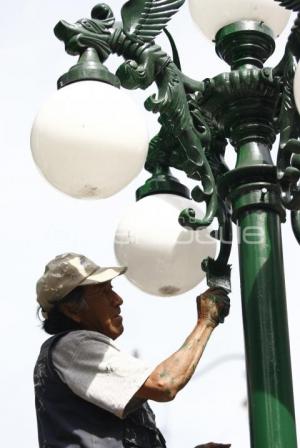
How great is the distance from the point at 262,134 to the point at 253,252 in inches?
21.1

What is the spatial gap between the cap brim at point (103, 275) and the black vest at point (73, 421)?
30 centimetres

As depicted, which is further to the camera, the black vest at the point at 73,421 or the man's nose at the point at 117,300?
the man's nose at the point at 117,300

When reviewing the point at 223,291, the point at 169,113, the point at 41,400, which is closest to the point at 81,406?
the point at 41,400

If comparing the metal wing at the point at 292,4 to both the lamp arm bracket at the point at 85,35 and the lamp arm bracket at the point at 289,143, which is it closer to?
the lamp arm bracket at the point at 289,143

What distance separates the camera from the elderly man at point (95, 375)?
6484mm

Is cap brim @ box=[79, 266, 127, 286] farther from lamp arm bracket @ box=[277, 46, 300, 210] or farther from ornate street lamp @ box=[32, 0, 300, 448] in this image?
→ lamp arm bracket @ box=[277, 46, 300, 210]

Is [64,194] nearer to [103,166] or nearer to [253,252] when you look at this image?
[103,166]

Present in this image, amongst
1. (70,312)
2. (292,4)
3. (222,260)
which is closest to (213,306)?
(222,260)

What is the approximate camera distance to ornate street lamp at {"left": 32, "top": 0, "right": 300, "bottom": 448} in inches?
267

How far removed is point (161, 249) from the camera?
24.2 feet

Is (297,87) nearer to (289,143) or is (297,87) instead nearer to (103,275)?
(289,143)

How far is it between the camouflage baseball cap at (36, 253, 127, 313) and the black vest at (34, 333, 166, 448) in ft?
0.80

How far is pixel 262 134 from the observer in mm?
7297

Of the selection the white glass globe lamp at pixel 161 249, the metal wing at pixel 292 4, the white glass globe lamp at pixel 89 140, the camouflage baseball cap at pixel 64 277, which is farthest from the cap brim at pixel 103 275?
the metal wing at pixel 292 4
